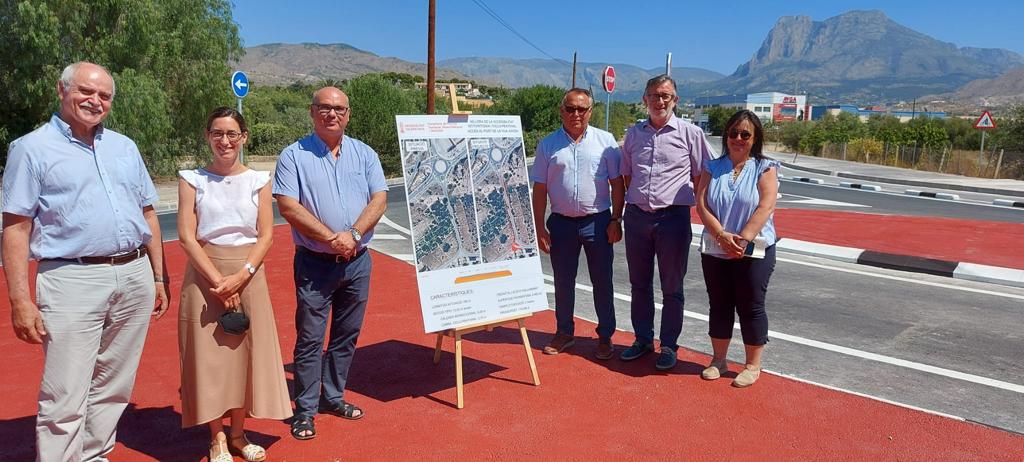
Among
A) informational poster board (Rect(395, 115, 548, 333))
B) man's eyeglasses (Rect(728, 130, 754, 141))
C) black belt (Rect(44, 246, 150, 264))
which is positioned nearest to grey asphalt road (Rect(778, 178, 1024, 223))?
man's eyeglasses (Rect(728, 130, 754, 141))

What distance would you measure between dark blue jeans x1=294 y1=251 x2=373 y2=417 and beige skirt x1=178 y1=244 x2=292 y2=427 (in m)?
0.34

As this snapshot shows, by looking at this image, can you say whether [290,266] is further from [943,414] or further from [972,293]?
[972,293]

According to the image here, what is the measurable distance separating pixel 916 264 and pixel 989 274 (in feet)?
2.57

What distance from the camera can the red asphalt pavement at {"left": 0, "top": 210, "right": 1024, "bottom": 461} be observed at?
4047 millimetres

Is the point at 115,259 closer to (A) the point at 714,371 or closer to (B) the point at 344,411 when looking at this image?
(B) the point at 344,411

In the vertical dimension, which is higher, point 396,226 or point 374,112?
point 374,112

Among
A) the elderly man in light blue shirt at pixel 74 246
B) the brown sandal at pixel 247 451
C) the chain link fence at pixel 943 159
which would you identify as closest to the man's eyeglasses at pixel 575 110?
the elderly man in light blue shirt at pixel 74 246

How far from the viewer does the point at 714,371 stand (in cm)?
522

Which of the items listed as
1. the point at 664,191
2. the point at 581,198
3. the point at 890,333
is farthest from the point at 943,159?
the point at 581,198

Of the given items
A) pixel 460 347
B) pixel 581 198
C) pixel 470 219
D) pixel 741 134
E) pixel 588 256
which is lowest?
pixel 460 347

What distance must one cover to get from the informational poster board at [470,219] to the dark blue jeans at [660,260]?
0.78 m

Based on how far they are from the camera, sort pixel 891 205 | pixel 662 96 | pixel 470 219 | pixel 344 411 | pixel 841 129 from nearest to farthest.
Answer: pixel 344 411, pixel 470 219, pixel 662 96, pixel 891 205, pixel 841 129

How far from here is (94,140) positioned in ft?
11.0

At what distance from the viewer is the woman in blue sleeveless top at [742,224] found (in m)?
4.85
